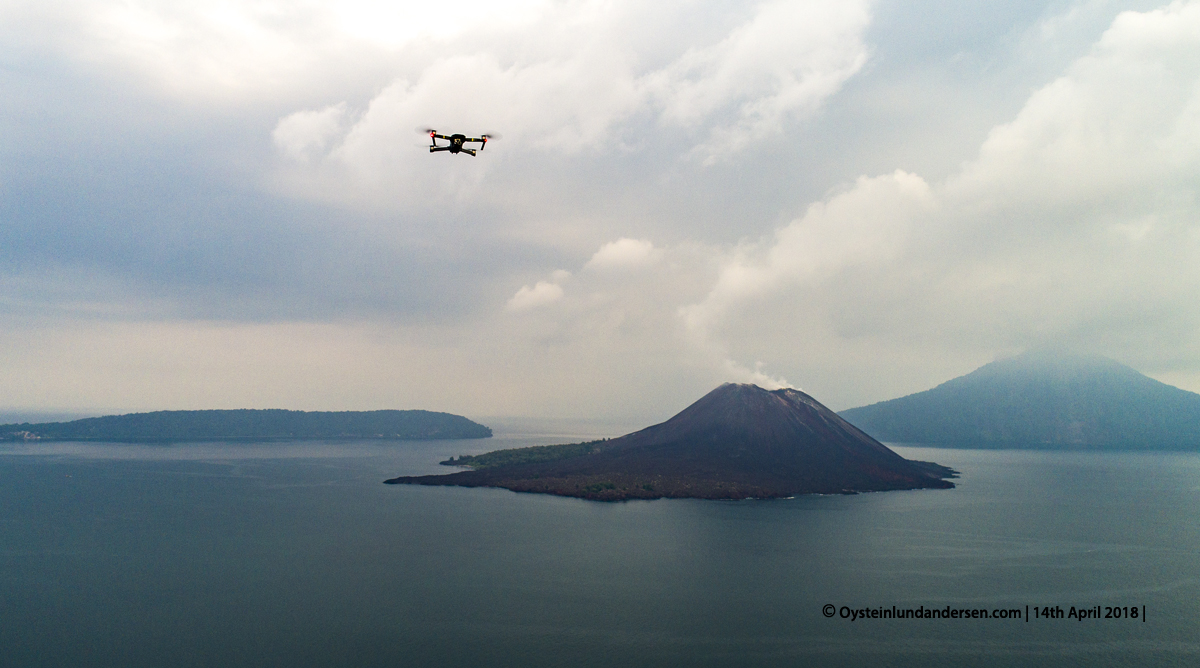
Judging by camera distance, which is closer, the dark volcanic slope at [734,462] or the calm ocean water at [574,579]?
the calm ocean water at [574,579]

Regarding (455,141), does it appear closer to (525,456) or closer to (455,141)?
(455,141)

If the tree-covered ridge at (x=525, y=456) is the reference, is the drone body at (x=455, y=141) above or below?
above

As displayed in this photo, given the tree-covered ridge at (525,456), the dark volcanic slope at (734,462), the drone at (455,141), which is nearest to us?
the drone at (455,141)

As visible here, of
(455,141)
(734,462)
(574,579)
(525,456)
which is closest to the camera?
(455,141)

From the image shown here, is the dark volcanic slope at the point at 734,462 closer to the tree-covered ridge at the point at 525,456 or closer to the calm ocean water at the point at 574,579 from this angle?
the tree-covered ridge at the point at 525,456

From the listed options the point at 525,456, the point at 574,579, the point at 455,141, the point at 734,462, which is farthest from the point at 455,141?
the point at 525,456

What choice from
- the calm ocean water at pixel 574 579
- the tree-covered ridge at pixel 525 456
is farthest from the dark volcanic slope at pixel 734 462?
the calm ocean water at pixel 574 579

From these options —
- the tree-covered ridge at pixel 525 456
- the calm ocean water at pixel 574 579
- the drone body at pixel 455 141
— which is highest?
the drone body at pixel 455 141
